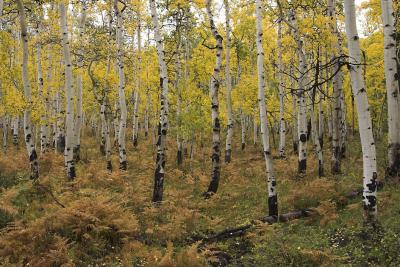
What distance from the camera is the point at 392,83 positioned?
33.2ft

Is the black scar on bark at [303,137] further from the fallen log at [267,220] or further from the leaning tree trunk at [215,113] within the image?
the fallen log at [267,220]

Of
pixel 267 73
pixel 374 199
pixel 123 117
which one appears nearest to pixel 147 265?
pixel 374 199

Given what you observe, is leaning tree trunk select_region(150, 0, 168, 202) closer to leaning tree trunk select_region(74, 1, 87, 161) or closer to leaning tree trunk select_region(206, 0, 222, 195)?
leaning tree trunk select_region(206, 0, 222, 195)

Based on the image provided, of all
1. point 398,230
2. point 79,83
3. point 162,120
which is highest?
point 79,83

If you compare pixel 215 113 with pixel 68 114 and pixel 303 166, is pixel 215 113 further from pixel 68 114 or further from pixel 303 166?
pixel 68 114

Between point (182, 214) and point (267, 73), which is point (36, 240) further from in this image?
point (267, 73)

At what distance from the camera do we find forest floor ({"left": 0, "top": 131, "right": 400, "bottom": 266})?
267 inches

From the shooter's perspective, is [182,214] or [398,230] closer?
[398,230]

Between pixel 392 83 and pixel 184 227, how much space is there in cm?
696

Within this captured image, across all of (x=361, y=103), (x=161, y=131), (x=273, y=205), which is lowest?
(x=273, y=205)

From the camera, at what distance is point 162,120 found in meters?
11.6

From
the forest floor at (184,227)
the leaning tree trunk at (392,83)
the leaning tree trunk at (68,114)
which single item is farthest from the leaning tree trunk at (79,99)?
the leaning tree trunk at (392,83)

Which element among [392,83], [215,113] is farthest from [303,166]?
[392,83]

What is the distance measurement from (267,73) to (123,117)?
14827mm
